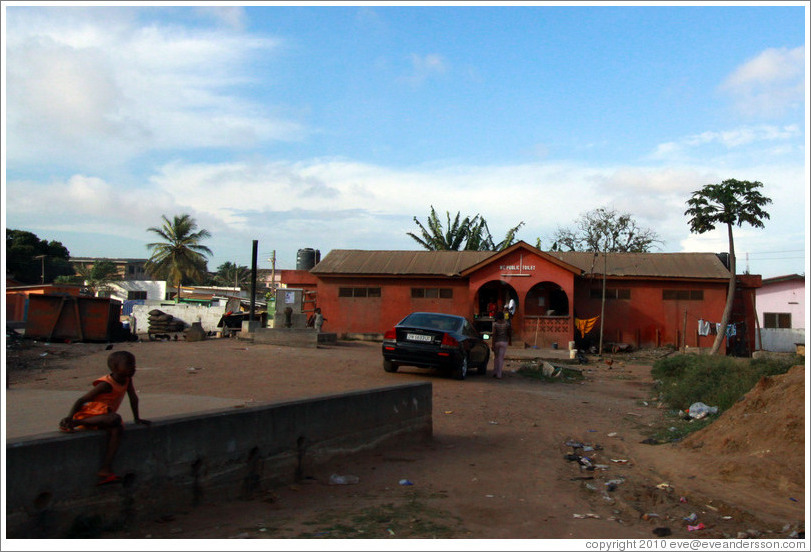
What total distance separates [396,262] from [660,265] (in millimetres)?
12361

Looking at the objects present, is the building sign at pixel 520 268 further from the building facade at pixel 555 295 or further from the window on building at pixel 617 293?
the window on building at pixel 617 293

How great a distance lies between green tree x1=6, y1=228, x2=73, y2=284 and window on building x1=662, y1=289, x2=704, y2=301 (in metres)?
50.4

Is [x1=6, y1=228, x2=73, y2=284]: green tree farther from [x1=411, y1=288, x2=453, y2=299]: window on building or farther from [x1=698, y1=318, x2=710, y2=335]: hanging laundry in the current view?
[x1=698, y1=318, x2=710, y2=335]: hanging laundry

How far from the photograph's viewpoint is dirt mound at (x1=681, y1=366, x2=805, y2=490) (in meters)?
7.35

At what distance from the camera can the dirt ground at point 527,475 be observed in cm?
554

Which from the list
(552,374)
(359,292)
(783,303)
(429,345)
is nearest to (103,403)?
(429,345)

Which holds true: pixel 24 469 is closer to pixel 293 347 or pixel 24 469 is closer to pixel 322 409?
pixel 322 409

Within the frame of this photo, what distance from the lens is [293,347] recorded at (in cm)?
2161

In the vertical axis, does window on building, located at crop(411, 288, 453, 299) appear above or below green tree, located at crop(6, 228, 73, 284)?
below

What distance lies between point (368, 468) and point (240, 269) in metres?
92.4

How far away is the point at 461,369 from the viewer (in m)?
15.1

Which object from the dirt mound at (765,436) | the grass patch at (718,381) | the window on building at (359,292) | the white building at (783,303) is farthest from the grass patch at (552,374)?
the white building at (783,303)

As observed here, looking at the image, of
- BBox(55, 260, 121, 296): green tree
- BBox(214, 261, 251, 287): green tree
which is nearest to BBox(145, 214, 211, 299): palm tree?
BBox(55, 260, 121, 296): green tree

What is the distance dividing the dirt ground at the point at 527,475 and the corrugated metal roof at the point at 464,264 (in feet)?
53.4
